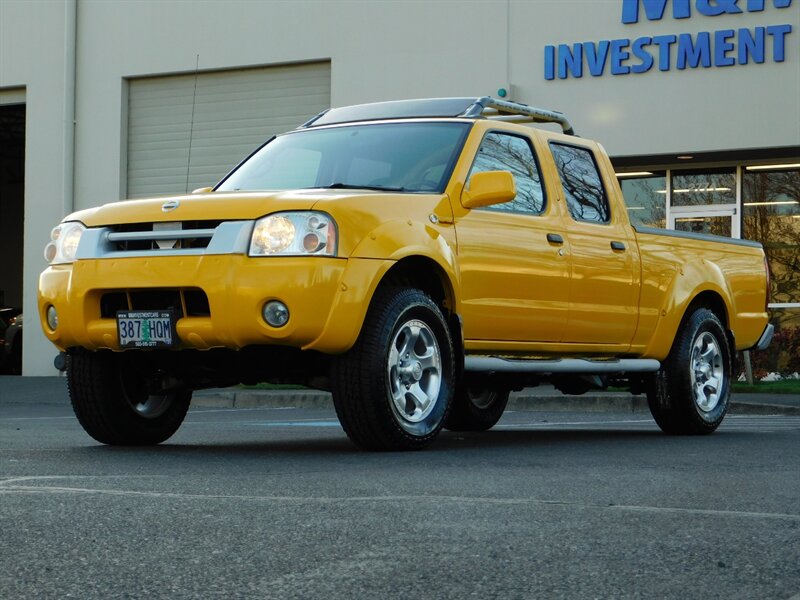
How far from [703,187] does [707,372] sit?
12.0 meters

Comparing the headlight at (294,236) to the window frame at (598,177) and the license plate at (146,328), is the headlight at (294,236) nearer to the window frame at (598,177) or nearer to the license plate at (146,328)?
the license plate at (146,328)

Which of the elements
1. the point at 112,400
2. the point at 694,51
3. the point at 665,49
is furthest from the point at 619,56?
the point at 112,400

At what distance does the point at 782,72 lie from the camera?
1977cm

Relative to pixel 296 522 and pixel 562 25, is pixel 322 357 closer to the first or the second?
pixel 296 522

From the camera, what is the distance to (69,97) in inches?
992

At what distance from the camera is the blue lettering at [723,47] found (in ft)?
65.7

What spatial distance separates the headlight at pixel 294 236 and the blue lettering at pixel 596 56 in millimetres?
14516

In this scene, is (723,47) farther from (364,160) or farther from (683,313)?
(364,160)

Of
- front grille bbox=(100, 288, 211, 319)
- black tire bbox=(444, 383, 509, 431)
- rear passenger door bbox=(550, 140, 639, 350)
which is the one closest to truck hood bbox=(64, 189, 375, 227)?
front grille bbox=(100, 288, 211, 319)

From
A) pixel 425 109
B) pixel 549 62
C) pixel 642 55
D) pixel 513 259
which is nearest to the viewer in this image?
pixel 513 259

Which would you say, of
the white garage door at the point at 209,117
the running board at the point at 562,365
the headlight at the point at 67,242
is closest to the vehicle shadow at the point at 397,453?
the running board at the point at 562,365

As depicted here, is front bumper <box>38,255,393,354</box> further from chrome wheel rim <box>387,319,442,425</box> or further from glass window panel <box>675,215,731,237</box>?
glass window panel <box>675,215,731,237</box>

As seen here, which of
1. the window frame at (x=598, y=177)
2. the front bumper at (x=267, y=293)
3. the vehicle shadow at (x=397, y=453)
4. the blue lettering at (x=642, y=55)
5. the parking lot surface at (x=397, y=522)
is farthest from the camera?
the blue lettering at (x=642, y=55)

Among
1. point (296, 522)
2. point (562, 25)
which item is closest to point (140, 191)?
point (562, 25)
